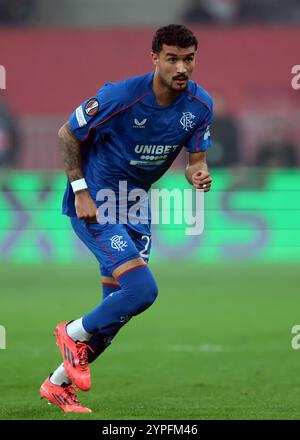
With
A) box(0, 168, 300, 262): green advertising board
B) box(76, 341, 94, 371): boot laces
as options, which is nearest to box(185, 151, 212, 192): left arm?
box(76, 341, 94, 371): boot laces

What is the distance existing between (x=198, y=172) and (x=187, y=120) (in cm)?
37

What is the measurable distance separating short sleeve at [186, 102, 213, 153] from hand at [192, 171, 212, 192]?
307mm

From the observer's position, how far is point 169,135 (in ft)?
23.1

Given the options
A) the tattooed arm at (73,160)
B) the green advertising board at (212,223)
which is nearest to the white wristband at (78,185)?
the tattooed arm at (73,160)

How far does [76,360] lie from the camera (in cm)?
685

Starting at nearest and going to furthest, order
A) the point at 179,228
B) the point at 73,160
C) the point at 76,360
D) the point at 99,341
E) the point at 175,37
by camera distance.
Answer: the point at 175,37 < the point at 76,360 < the point at 73,160 < the point at 99,341 < the point at 179,228

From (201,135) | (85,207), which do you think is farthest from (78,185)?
(201,135)

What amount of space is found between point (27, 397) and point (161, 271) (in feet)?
30.1

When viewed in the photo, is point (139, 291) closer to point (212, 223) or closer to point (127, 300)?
point (127, 300)

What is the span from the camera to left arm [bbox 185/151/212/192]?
270 inches

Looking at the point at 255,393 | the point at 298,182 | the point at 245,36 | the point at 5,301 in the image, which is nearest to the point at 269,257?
the point at 298,182

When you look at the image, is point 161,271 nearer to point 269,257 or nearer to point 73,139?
point 269,257

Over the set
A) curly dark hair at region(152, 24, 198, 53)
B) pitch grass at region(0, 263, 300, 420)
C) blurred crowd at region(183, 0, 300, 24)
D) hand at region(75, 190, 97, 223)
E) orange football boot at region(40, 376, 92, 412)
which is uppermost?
blurred crowd at region(183, 0, 300, 24)

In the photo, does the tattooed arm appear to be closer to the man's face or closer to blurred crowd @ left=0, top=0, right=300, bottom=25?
the man's face
